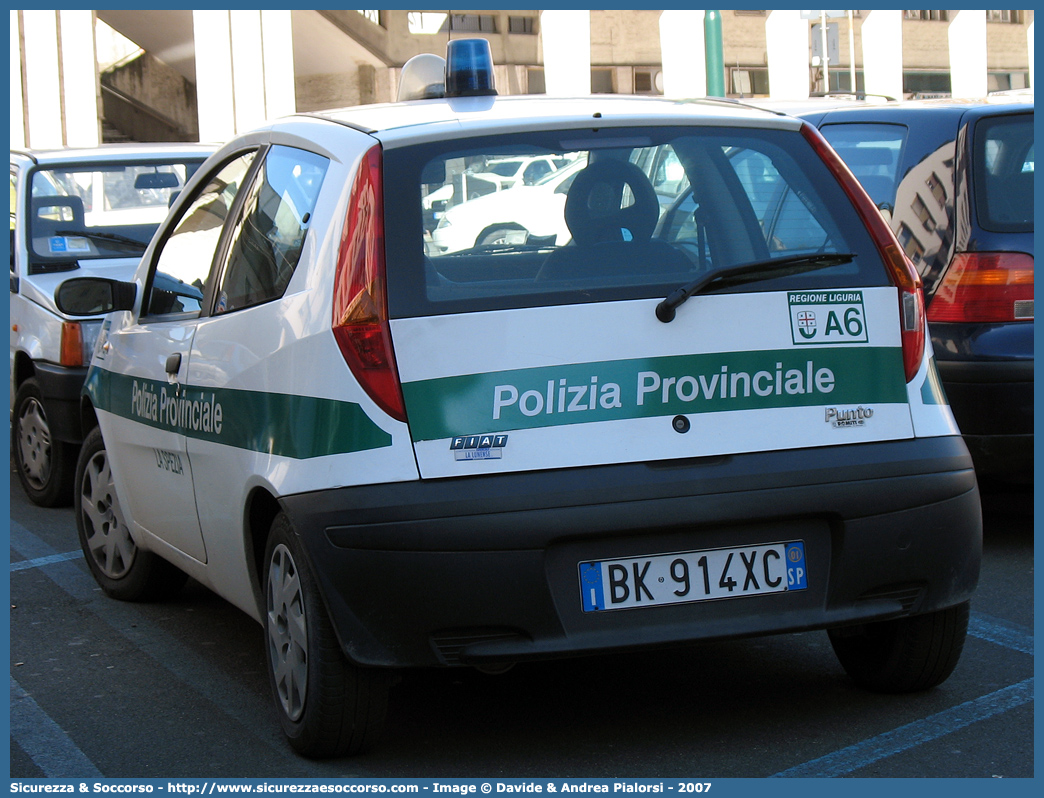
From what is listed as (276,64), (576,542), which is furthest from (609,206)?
(276,64)

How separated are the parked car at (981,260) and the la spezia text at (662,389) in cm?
236

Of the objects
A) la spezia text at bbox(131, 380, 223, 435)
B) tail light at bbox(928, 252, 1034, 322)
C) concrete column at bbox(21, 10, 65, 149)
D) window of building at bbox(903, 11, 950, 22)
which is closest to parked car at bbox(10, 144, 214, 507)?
la spezia text at bbox(131, 380, 223, 435)

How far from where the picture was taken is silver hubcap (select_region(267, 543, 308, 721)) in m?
3.58

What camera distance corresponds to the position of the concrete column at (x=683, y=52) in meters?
28.0

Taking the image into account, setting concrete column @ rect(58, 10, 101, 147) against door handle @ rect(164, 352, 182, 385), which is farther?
concrete column @ rect(58, 10, 101, 147)

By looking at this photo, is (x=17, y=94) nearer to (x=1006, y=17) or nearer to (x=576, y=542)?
(x=576, y=542)

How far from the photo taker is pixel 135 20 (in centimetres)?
2933

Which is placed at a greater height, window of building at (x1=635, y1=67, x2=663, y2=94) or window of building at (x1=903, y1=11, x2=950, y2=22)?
window of building at (x1=903, y1=11, x2=950, y2=22)

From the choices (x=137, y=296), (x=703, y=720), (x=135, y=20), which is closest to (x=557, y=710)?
(x=703, y=720)

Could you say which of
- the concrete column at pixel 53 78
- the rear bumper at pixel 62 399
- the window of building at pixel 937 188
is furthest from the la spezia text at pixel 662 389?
the concrete column at pixel 53 78

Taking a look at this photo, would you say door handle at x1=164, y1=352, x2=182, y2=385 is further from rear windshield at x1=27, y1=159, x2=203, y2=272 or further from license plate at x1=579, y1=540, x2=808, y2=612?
rear windshield at x1=27, y1=159, x2=203, y2=272

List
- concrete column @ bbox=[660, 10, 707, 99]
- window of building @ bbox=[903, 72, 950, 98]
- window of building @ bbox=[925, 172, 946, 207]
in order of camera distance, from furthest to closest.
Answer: window of building @ bbox=[903, 72, 950, 98], concrete column @ bbox=[660, 10, 707, 99], window of building @ bbox=[925, 172, 946, 207]

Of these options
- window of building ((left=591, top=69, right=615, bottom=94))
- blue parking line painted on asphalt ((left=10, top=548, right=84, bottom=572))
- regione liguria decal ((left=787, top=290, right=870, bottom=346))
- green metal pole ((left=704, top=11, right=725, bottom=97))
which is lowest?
blue parking line painted on asphalt ((left=10, top=548, right=84, bottom=572))

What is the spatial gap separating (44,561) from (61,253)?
234 centimetres
